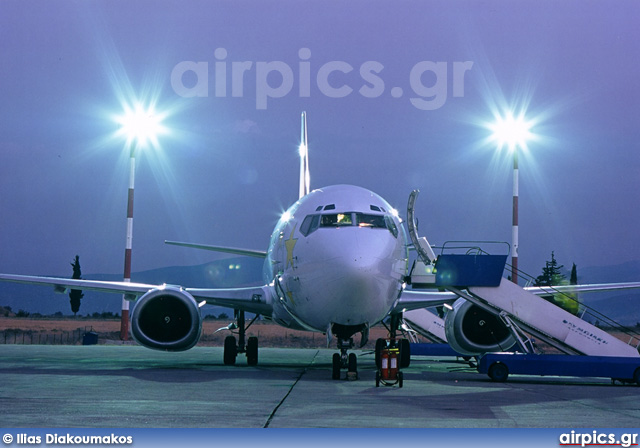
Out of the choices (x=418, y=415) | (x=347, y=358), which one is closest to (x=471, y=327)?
(x=347, y=358)

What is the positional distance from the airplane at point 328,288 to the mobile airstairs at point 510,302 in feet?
2.75

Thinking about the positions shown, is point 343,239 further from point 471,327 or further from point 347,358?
point 471,327

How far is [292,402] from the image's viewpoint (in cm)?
1336

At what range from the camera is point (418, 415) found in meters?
11.9

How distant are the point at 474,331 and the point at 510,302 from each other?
3.85 m

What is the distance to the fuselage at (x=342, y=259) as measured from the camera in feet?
57.2

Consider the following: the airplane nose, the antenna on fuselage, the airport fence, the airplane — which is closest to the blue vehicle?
the airplane

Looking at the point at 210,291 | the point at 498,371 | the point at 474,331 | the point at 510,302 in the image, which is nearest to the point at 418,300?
the point at 474,331

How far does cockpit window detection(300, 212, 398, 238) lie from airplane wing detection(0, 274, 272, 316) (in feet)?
16.9

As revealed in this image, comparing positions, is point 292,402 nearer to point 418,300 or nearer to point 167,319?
point 167,319

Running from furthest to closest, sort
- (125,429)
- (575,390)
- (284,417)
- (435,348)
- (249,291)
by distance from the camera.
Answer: (435,348)
(249,291)
(575,390)
(284,417)
(125,429)

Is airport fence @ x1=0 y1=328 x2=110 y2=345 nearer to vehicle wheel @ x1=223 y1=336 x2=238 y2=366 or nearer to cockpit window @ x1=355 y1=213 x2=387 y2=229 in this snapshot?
vehicle wheel @ x1=223 y1=336 x2=238 y2=366

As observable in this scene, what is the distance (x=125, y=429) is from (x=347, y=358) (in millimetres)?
10819

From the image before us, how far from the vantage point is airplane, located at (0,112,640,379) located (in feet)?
57.8
